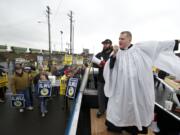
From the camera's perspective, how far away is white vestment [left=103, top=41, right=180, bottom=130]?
2.23 meters

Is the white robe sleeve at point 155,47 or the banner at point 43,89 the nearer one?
the white robe sleeve at point 155,47

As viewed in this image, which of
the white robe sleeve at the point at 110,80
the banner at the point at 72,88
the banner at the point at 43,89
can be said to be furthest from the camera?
the banner at the point at 43,89

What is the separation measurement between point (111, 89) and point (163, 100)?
2.27m

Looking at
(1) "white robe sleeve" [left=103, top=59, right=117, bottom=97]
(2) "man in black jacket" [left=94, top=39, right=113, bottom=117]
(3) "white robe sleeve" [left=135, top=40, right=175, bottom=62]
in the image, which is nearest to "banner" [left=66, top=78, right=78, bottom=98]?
(2) "man in black jacket" [left=94, top=39, right=113, bottom=117]

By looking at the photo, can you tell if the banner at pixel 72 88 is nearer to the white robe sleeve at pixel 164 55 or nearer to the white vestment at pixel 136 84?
the white vestment at pixel 136 84

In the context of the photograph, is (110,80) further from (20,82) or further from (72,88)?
(20,82)

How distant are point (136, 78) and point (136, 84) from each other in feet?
0.26

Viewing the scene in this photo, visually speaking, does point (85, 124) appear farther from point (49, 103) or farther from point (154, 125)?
point (49, 103)

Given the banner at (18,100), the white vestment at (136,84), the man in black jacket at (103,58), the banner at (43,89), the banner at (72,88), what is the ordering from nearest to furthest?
the white vestment at (136,84) < the man in black jacket at (103,58) < the banner at (72,88) < the banner at (18,100) < the banner at (43,89)

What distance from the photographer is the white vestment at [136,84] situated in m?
2.23

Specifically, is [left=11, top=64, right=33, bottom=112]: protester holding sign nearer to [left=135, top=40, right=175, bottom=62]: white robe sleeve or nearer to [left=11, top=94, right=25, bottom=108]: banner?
[left=11, top=94, right=25, bottom=108]: banner

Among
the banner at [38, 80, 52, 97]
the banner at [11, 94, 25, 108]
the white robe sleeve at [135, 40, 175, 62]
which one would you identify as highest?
the white robe sleeve at [135, 40, 175, 62]

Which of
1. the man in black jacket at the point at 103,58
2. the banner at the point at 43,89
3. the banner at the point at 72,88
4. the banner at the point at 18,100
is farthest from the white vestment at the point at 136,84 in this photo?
the banner at the point at 18,100

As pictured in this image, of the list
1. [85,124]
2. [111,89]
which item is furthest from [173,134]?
[111,89]
